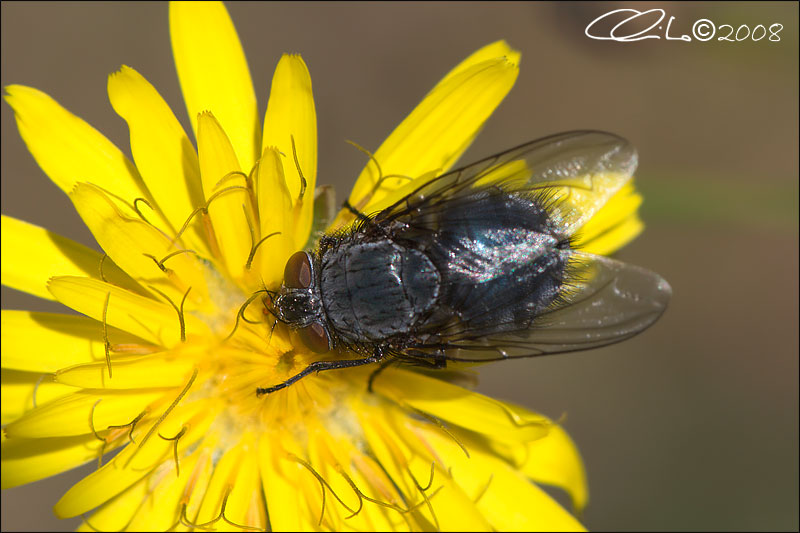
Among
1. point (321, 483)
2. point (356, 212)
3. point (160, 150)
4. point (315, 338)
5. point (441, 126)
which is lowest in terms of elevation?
point (321, 483)

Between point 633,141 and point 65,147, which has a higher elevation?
point 65,147

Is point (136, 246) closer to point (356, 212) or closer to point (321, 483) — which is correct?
point (356, 212)

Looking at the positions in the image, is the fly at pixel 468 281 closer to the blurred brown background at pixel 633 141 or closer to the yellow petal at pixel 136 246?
the yellow petal at pixel 136 246

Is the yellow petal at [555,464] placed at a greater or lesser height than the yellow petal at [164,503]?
lesser

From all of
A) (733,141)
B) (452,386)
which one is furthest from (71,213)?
(733,141)

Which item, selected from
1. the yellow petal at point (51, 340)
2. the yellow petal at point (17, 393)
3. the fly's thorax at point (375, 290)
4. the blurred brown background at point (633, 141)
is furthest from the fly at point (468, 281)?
the blurred brown background at point (633, 141)

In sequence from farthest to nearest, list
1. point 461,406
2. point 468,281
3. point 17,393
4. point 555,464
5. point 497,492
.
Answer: point 555,464 < point 497,492 < point 17,393 < point 461,406 < point 468,281

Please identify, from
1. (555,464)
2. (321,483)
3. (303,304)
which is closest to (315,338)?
(303,304)
